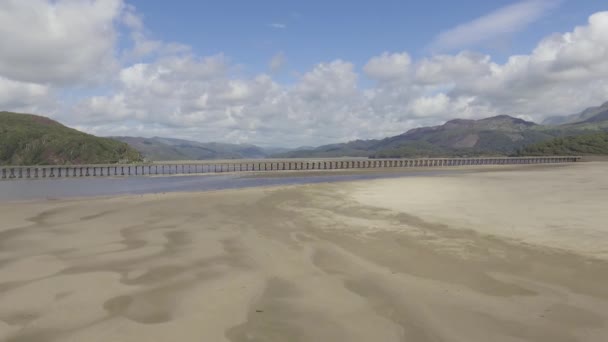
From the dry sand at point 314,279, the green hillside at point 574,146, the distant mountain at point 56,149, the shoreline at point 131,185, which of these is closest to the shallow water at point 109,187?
the shoreline at point 131,185

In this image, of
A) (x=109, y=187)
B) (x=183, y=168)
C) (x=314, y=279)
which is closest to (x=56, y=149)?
(x=183, y=168)

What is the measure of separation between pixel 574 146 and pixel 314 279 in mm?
199677

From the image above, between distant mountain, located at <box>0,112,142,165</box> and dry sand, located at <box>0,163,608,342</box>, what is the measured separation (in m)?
136

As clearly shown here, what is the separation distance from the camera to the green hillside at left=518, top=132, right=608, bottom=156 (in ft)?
493

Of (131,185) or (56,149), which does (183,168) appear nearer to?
(131,185)

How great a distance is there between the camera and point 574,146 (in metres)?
160

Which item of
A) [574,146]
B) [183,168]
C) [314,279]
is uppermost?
[574,146]

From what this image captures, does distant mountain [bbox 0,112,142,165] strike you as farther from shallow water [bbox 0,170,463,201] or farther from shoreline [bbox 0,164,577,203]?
shallow water [bbox 0,170,463,201]

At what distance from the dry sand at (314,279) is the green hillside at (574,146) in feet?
580

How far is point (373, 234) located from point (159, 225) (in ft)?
33.6

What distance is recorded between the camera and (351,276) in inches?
335

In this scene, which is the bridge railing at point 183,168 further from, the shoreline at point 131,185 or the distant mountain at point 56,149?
the distant mountain at point 56,149

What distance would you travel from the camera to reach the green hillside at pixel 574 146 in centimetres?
15023

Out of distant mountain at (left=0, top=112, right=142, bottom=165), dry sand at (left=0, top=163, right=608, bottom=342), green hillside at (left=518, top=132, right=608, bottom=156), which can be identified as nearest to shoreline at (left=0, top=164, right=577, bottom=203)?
dry sand at (left=0, top=163, right=608, bottom=342)
